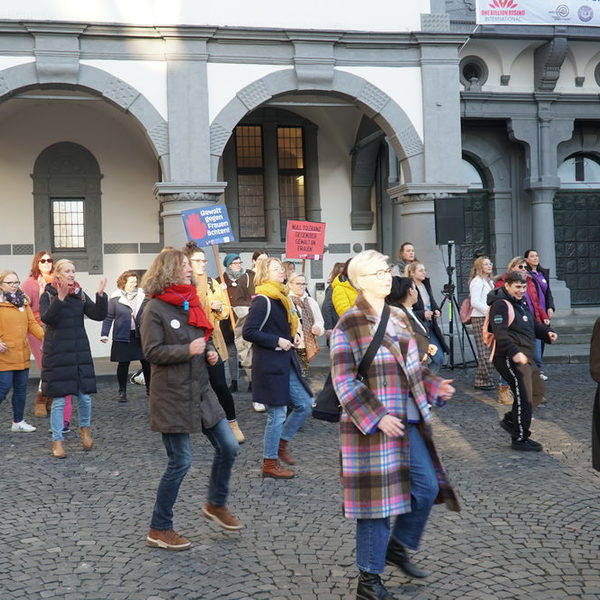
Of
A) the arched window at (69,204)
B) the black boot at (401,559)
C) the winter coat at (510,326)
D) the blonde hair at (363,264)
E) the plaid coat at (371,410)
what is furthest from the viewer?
the arched window at (69,204)

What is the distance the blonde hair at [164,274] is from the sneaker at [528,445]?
3882mm

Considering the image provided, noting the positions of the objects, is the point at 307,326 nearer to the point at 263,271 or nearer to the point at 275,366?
the point at 263,271

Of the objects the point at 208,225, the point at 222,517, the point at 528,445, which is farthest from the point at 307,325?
the point at 222,517

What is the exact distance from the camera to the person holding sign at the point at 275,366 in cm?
702

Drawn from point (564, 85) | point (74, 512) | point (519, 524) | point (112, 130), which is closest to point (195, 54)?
point (112, 130)

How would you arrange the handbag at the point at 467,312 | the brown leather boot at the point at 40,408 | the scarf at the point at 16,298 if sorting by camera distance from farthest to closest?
the handbag at the point at 467,312, the brown leather boot at the point at 40,408, the scarf at the point at 16,298

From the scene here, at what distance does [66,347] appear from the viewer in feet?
26.6

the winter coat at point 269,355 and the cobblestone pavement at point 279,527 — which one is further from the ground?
the winter coat at point 269,355

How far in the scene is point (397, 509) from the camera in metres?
4.29

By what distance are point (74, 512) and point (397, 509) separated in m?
2.75

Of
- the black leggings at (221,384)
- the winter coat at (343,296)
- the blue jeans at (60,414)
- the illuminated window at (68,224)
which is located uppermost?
the illuminated window at (68,224)

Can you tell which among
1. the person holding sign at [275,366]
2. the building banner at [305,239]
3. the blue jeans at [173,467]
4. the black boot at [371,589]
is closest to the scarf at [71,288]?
the person holding sign at [275,366]

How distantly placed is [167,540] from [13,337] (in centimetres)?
451

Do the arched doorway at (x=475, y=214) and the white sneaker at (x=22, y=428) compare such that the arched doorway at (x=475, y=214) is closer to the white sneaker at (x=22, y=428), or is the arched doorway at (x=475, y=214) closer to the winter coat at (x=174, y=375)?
the white sneaker at (x=22, y=428)
